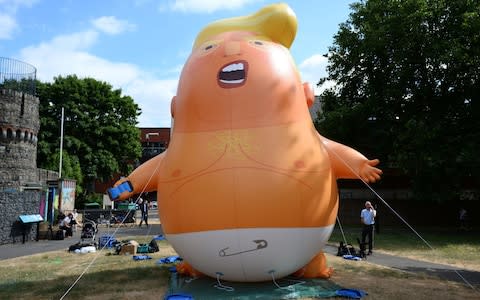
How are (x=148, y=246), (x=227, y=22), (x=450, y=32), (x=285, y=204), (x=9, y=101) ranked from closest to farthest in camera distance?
1. (x=285, y=204)
2. (x=227, y=22)
3. (x=148, y=246)
4. (x=450, y=32)
5. (x=9, y=101)

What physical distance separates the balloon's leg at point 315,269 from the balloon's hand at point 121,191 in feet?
12.5

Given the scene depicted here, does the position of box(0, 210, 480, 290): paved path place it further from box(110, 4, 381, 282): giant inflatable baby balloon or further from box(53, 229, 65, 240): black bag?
box(110, 4, 381, 282): giant inflatable baby balloon

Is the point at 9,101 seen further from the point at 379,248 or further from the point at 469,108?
the point at 469,108

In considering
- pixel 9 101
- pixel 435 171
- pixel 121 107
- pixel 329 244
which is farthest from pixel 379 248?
pixel 121 107

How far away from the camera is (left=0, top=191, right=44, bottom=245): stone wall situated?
1742 cm

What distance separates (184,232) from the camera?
25.8ft

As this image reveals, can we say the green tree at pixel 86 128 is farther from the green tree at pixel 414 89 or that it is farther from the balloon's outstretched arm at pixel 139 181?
the balloon's outstretched arm at pixel 139 181

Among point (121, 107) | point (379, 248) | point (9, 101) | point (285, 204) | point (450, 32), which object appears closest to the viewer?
point (285, 204)

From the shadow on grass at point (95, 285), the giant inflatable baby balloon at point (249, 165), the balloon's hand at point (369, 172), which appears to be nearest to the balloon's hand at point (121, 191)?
the giant inflatable baby balloon at point (249, 165)

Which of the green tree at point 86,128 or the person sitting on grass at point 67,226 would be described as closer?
the person sitting on grass at point 67,226

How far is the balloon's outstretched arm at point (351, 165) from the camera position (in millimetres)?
8656

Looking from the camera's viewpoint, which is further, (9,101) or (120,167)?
(120,167)

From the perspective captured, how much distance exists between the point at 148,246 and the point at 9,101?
54.1ft

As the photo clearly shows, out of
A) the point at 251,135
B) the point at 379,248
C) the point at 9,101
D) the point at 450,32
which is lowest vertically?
the point at 379,248
